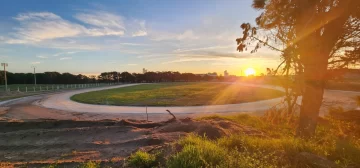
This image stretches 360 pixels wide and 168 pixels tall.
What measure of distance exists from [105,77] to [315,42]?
9367 centimetres

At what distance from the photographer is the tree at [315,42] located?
266 inches

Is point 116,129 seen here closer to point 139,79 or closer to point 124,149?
point 124,149

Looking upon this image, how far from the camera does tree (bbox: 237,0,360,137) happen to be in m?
6.75

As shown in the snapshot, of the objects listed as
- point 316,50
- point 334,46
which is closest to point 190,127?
point 316,50

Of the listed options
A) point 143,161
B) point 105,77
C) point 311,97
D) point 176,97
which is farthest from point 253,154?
point 105,77

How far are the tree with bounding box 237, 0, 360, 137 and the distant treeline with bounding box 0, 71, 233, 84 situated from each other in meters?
Answer: 79.7

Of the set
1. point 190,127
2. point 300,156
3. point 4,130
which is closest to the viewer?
point 300,156

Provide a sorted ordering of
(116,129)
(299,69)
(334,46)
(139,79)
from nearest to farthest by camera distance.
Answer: (334,46) < (299,69) < (116,129) < (139,79)

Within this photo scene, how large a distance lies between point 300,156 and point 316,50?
3935 millimetres

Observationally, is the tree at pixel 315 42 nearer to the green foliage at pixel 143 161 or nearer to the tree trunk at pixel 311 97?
the tree trunk at pixel 311 97

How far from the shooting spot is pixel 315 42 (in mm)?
7055

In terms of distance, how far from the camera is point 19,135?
28.7 ft

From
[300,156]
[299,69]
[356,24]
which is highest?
[356,24]

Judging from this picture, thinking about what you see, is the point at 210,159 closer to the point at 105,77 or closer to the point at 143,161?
the point at 143,161
